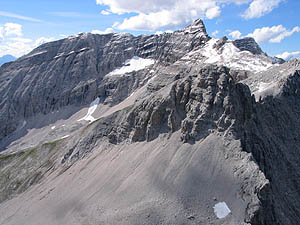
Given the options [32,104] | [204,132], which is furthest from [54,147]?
[32,104]

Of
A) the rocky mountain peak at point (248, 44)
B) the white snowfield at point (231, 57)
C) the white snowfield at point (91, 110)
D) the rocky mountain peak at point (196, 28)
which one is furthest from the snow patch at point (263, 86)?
the rocky mountain peak at point (248, 44)

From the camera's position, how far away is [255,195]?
33.5 m

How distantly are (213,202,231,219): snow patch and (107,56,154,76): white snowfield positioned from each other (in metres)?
108

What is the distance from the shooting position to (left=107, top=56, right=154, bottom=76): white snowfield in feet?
455

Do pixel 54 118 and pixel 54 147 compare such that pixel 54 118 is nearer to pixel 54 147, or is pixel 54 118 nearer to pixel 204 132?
pixel 54 147

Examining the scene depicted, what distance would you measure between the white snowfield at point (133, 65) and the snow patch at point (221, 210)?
108 metres

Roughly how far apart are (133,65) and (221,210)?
378 ft

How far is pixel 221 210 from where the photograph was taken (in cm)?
3350

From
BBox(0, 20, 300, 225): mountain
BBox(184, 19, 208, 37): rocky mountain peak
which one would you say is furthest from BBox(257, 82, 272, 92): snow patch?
BBox(184, 19, 208, 37): rocky mountain peak

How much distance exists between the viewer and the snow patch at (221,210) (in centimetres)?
3300

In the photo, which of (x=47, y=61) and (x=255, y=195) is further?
(x=47, y=61)

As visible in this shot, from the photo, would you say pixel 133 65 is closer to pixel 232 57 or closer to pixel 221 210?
pixel 232 57

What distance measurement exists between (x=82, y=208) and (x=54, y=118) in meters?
94.2

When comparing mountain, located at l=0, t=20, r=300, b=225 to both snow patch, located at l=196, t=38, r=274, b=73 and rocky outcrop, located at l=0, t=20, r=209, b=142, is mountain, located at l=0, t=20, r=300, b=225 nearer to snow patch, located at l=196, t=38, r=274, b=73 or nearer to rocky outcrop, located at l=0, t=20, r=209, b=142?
snow patch, located at l=196, t=38, r=274, b=73
